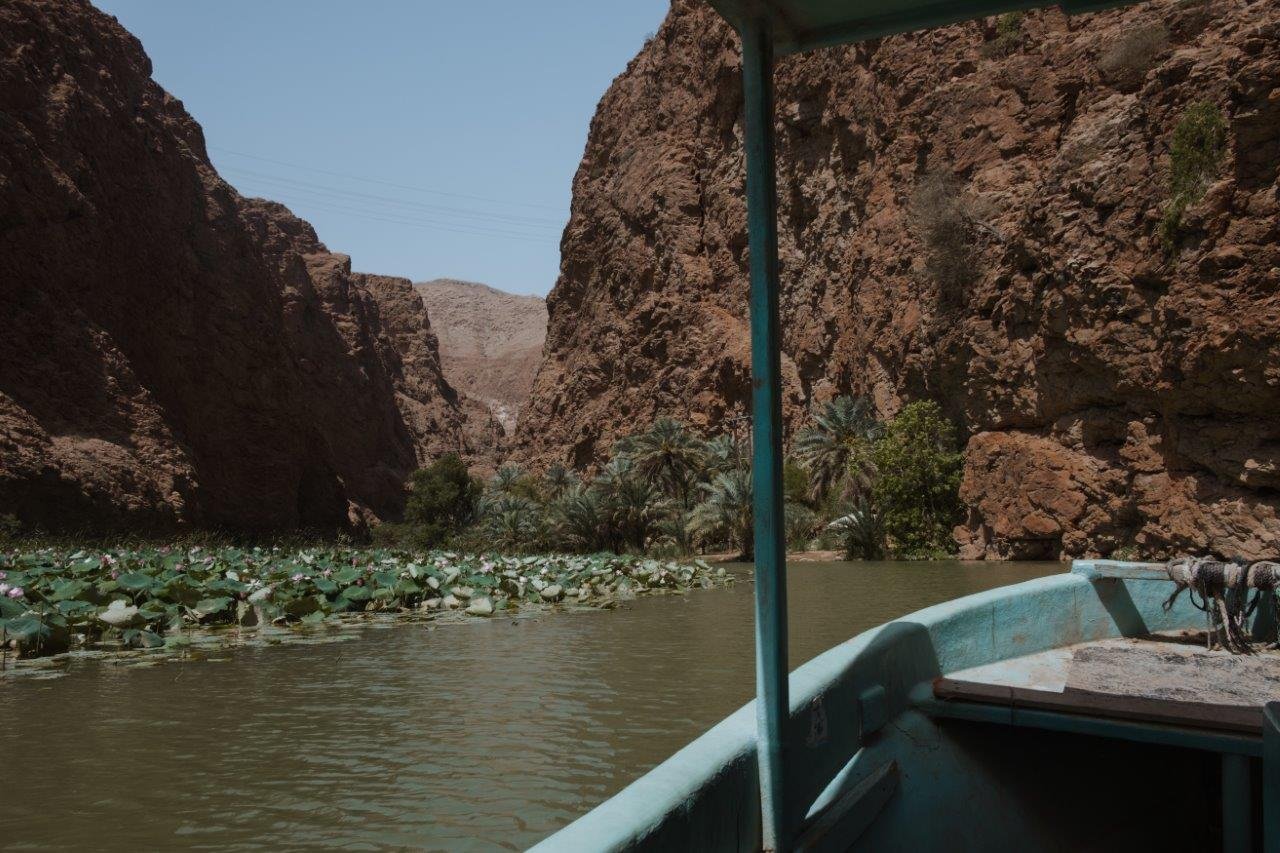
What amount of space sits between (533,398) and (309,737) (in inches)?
2485

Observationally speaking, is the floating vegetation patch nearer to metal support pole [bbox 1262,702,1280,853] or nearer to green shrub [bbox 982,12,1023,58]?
metal support pole [bbox 1262,702,1280,853]

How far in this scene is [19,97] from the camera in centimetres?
3453

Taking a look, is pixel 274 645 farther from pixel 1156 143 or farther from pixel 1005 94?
pixel 1005 94

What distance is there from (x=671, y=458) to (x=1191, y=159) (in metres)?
24.3

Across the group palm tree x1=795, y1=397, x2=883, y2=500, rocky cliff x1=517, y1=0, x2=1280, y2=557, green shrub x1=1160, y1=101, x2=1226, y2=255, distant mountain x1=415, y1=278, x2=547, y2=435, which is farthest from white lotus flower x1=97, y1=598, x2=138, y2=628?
distant mountain x1=415, y1=278, x2=547, y2=435

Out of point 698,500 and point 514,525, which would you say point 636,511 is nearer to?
point 698,500

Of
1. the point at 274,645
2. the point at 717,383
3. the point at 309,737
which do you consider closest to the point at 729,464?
the point at 717,383

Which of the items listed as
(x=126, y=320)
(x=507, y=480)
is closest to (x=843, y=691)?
(x=126, y=320)

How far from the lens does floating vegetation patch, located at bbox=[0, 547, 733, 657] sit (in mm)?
8742

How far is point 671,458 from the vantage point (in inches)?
1679

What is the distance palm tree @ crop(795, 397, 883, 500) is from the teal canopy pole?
111 feet

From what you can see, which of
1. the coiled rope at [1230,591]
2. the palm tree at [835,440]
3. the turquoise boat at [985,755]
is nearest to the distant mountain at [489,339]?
the palm tree at [835,440]

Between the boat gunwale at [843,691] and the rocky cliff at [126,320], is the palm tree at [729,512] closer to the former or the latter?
the rocky cliff at [126,320]

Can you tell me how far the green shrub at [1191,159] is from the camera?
71.1 feet
